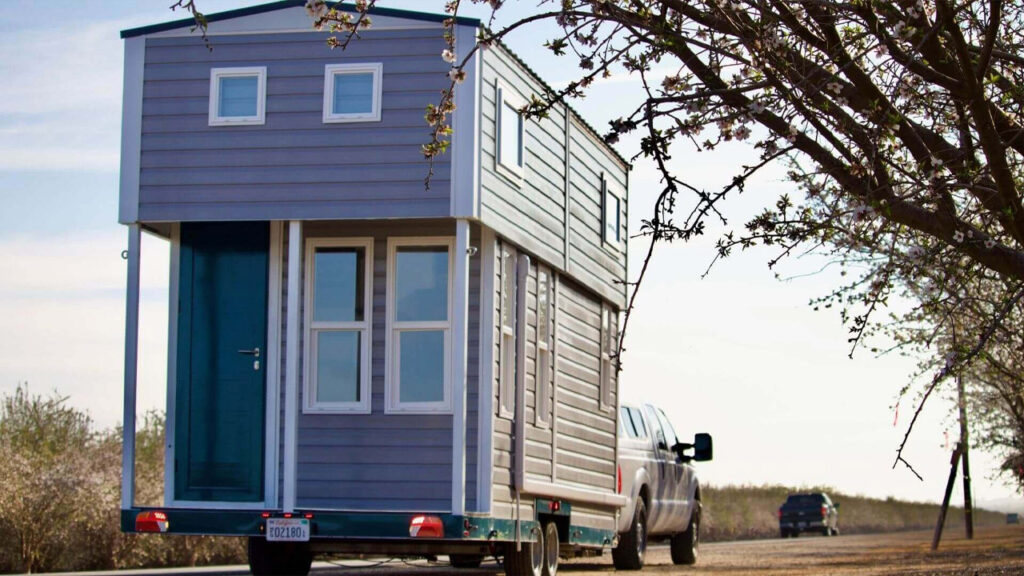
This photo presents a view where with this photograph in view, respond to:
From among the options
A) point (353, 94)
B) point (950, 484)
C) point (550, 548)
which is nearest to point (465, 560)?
point (550, 548)

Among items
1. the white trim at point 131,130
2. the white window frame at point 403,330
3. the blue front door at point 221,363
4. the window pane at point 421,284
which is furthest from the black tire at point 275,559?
the white trim at point 131,130

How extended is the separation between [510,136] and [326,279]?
2.05 meters

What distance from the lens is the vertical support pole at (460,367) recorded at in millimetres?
11992

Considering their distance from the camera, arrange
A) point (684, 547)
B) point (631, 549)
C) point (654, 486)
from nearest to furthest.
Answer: point (631, 549), point (654, 486), point (684, 547)

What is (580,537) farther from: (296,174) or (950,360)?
(950,360)

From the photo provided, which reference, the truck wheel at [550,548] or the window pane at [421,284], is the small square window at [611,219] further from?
the window pane at [421,284]

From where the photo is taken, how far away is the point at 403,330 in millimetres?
12828

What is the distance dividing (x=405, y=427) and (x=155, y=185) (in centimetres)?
296

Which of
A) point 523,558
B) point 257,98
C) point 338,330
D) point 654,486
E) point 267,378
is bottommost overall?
point 523,558

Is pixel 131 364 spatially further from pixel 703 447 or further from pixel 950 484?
pixel 950 484

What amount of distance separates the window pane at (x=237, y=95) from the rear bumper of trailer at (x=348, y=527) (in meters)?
3.37

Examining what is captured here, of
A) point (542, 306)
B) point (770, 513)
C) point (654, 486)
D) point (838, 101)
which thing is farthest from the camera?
point (770, 513)

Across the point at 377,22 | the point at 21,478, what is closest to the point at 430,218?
the point at 377,22

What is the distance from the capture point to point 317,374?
42.3ft
